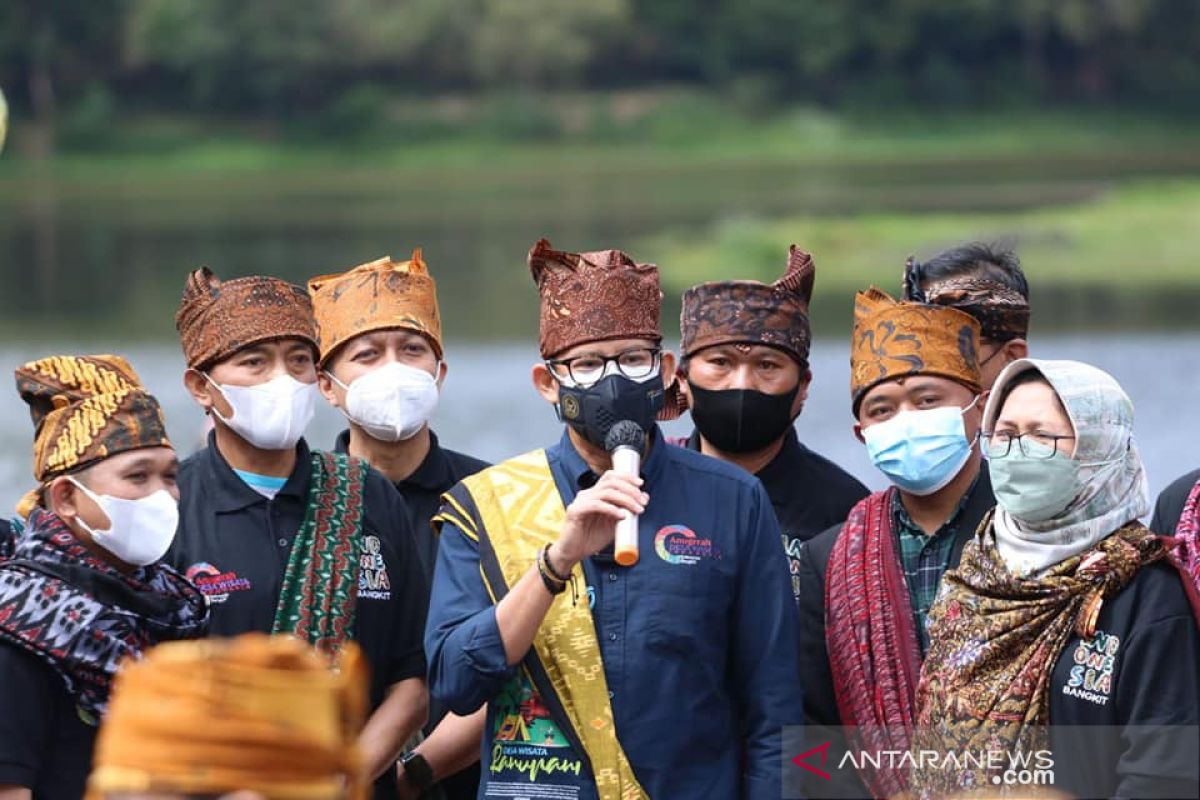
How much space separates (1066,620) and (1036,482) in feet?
1.03

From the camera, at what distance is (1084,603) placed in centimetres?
459

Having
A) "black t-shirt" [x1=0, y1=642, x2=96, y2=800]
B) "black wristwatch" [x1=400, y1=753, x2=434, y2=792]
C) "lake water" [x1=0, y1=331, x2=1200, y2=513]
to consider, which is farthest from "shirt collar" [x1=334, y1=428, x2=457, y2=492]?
"lake water" [x1=0, y1=331, x2=1200, y2=513]

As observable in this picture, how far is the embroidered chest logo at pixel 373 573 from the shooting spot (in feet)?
18.2

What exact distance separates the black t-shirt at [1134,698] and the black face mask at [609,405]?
3.74 feet

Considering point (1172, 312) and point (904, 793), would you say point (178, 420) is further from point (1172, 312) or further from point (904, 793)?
point (904, 793)

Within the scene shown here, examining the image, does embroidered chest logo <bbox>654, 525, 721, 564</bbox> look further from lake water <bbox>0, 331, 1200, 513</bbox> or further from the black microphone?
lake water <bbox>0, 331, 1200, 513</bbox>

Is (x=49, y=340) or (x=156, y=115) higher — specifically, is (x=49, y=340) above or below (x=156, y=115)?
below

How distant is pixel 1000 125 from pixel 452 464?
6135cm

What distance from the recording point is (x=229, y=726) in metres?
3.39

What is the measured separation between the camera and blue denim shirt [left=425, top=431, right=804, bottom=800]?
487 centimetres

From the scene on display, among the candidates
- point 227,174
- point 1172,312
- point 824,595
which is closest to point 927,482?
point 824,595

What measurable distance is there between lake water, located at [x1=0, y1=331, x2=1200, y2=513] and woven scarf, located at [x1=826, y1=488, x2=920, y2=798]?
12.0m

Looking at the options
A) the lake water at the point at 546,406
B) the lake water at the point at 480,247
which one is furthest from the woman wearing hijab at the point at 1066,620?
the lake water at the point at 480,247

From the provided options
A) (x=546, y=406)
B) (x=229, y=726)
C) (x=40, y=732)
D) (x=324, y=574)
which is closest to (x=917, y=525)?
(x=324, y=574)
